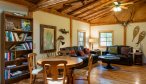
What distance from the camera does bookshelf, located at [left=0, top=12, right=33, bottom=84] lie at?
157 inches

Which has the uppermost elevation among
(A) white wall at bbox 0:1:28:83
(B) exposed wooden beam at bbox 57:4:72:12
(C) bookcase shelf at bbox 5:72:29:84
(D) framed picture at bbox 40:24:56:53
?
(B) exposed wooden beam at bbox 57:4:72:12

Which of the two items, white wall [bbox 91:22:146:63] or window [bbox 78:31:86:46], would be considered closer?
white wall [bbox 91:22:146:63]

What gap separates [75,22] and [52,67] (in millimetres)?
5611

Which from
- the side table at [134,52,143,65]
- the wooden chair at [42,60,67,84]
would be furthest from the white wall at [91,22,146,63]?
the wooden chair at [42,60,67,84]

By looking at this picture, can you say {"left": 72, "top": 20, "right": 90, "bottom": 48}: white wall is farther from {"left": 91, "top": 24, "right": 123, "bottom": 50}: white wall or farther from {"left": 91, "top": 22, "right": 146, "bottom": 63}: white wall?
{"left": 91, "top": 24, "right": 123, "bottom": 50}: white wall

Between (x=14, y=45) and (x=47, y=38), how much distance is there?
166 centimetres

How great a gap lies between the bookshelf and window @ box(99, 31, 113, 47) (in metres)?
5.37

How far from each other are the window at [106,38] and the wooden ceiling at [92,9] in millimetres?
675

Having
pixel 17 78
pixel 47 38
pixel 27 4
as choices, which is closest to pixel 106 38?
pixel 47 38

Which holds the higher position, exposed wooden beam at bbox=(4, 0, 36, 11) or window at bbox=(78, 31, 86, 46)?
exposed wooden beam at bbox=(4, 0, 36, 11)

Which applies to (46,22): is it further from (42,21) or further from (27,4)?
(27,4)

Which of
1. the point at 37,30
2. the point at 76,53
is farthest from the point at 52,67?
the point at 76,53

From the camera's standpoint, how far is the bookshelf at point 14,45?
4.00 m

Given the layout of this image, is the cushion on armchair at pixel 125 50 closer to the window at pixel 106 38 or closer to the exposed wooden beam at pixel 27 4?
the window at pixel 106 38
